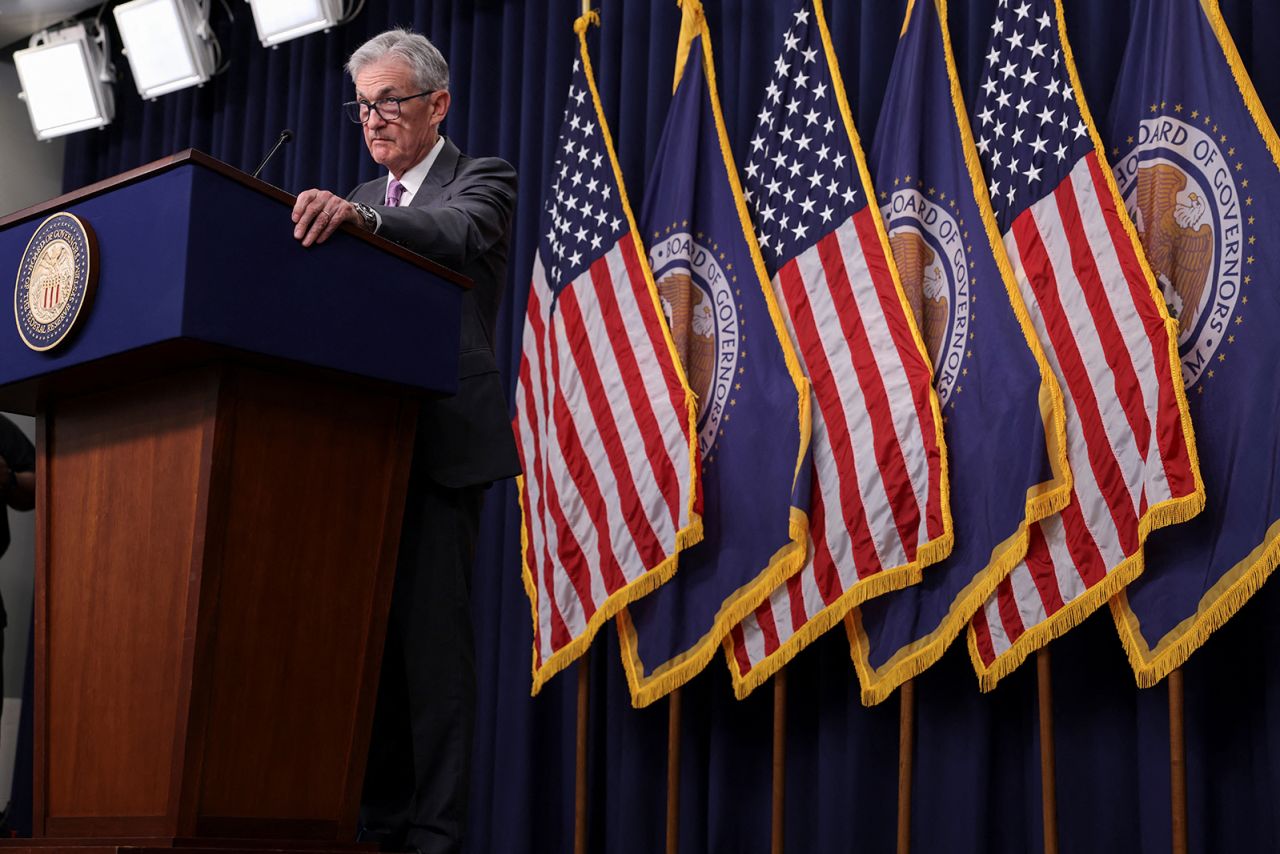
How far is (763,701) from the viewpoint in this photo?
3.90 meters

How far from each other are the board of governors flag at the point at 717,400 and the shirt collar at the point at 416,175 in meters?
1.46

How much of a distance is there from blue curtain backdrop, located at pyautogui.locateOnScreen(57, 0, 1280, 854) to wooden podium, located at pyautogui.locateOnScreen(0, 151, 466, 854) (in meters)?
1.97

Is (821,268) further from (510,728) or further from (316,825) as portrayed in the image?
(316,825)

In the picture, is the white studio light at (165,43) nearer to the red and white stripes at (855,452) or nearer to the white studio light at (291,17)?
the white studio light at (291,17)

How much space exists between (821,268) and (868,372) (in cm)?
34

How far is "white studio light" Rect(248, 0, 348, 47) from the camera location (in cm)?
508

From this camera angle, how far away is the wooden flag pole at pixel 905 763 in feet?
11.2

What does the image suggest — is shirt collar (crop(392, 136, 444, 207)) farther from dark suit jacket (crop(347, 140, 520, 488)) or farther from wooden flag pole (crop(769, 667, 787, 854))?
wooden flag pole (crop(769, 667, 787, 854))

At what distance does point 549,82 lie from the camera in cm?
479

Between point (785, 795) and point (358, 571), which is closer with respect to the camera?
point (358, 571)

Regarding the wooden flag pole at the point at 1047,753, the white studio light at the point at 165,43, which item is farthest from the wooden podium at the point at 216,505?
the white studio light at the point at 165,43

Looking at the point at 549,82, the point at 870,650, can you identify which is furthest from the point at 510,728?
the point at 549,82

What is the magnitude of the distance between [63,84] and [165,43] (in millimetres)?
590

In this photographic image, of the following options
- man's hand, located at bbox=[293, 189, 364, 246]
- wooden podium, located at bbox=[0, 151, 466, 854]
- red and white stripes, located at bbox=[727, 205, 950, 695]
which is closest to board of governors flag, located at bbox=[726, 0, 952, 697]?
red and white stripes, located at bbox=[727, 205, 950, 695]
